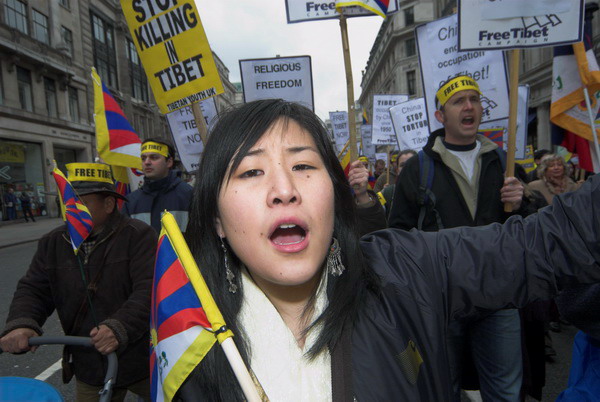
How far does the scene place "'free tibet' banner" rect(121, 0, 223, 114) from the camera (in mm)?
3508

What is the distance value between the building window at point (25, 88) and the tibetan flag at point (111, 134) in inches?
825

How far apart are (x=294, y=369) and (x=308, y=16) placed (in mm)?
3950

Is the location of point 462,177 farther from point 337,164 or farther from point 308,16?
point 308,16

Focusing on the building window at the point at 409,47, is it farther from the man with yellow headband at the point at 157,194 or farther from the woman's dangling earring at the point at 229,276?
the woman's dangling earring at the point at 229,276

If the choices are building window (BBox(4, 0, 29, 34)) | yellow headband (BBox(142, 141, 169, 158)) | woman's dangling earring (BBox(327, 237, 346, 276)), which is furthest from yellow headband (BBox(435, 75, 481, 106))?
building window (BBox(4, 0, 29, 34))

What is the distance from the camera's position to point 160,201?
413 cm

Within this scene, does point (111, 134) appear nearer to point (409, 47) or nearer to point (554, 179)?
point (554, 179)

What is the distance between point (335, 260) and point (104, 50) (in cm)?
3637

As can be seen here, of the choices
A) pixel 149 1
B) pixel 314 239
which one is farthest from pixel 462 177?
pixel 149 1

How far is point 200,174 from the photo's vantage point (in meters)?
1.38

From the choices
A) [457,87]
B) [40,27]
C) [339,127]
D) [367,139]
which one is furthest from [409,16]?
[457,87]

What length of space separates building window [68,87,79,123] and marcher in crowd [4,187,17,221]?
7727mm

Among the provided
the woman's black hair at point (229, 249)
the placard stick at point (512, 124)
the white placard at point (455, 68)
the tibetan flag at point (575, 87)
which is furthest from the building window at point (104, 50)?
the woman's black hair at point (229, 249)

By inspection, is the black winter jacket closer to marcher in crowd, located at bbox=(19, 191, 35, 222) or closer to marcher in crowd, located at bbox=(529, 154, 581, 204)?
marcher in crowd, located at bbox=(529, 154, 581, 204)
